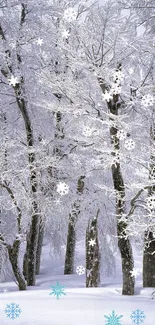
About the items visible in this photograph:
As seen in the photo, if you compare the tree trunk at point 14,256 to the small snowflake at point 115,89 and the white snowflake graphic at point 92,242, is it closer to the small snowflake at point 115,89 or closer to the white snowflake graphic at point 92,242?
the white snowflake graphic at point 92,242

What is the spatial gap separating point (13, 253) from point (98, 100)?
13.9 feet

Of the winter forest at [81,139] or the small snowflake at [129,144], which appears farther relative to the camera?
the small snowflake at [129,144]

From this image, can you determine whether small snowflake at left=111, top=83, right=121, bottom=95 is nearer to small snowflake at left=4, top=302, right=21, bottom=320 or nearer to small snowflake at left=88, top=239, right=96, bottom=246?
small snowflake at left=88, top=239, right=96, bottom=246

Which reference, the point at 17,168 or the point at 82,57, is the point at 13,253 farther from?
the point at 82,57

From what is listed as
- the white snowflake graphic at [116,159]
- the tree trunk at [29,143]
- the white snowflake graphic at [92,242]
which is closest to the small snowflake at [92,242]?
the white snowflake graphic at [92,242]

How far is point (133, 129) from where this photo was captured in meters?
10.1

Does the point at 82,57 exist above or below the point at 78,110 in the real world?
above

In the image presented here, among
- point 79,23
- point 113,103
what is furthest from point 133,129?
point 79,23

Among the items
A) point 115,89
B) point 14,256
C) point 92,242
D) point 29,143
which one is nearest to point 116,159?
point 115,89

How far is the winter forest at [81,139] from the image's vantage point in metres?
9.00

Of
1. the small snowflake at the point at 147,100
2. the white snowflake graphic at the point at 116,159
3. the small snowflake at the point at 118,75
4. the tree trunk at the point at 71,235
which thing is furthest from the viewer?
the tree trunk at the point at 71,235

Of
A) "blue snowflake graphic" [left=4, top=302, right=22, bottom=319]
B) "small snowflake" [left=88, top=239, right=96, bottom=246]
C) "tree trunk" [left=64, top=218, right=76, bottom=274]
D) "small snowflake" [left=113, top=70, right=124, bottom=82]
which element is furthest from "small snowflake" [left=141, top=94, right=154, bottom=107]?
"tree trunk" [left=64, top=218, right=76, bottom=274]

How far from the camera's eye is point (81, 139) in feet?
32.9

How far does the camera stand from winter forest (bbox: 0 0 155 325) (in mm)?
9000
